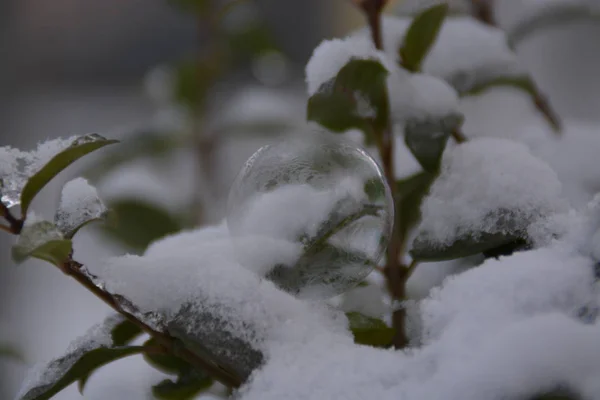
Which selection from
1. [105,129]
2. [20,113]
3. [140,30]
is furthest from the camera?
[140,30]

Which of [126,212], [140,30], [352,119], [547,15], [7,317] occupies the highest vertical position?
[352,119]

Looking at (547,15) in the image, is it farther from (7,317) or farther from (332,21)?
(332,21)

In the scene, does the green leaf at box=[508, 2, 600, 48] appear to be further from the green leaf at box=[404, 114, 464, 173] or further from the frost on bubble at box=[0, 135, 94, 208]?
the frost on bubble at box=[0, 135, 94, 208]

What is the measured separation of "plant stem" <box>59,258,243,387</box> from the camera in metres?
0.32

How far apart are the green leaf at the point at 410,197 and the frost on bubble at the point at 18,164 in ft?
0.68

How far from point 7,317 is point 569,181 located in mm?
1727

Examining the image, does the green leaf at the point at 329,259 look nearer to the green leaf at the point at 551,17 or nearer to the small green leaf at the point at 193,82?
the green leaf at the point at 551,17

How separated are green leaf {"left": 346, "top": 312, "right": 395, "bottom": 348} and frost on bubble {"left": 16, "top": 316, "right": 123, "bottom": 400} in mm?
133

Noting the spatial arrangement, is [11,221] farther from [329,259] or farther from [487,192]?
[487,192]

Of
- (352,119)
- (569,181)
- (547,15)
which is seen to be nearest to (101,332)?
(352,119)

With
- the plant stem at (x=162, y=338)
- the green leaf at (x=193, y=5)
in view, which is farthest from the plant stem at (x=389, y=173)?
the green leaf at (x=193, y=5)

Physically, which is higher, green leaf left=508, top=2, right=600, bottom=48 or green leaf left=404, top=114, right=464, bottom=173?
green leaf left=404, top=114, right=464, bottom=173

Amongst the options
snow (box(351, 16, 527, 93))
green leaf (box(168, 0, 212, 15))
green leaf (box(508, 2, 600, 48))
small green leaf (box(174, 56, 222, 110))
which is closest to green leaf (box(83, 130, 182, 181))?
small green leaf (box(174, 56, 222, 110))

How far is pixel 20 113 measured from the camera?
107 inches
